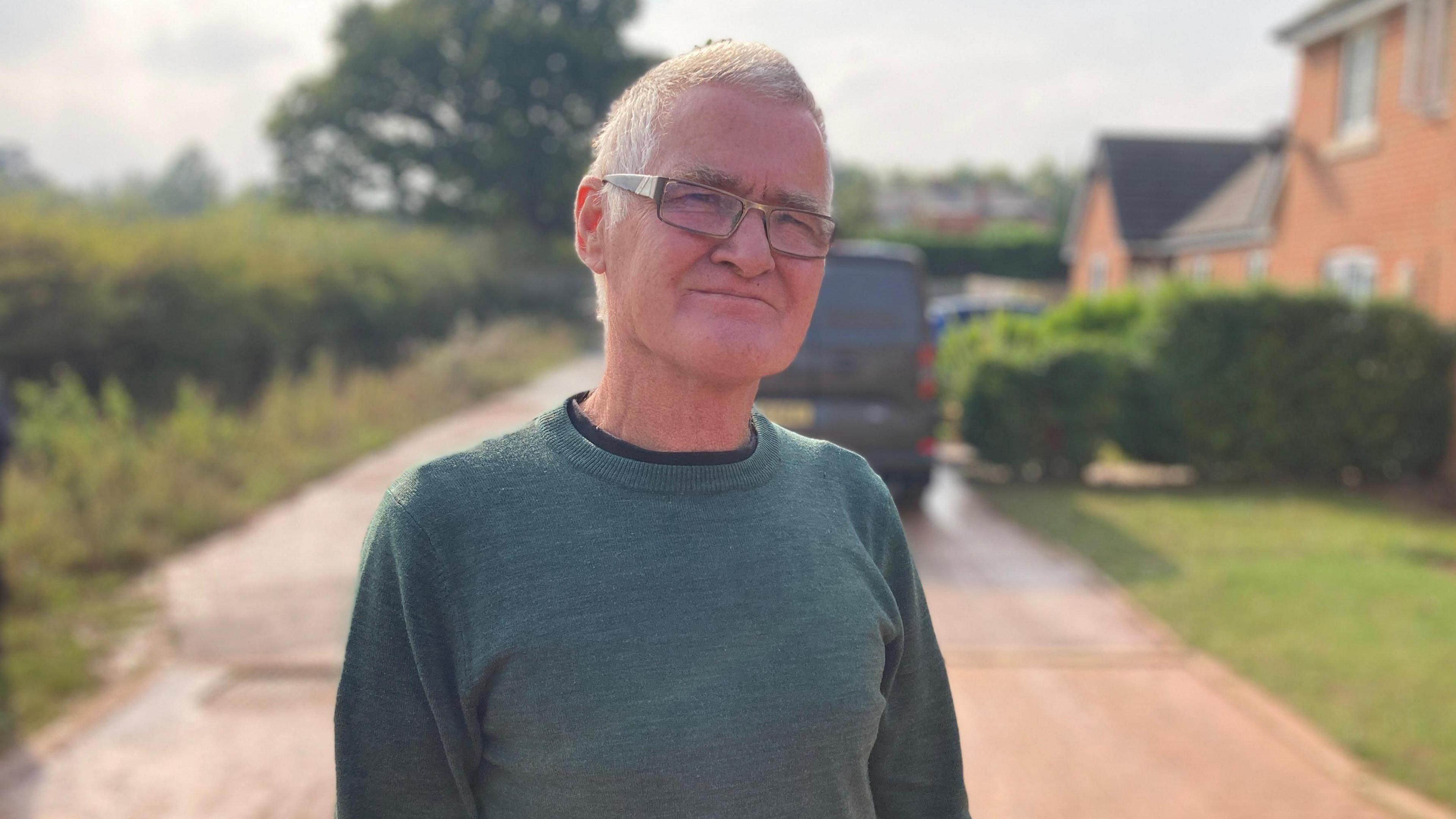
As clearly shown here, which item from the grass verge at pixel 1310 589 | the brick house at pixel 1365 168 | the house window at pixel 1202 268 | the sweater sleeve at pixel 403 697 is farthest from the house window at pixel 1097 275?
A: the sweater sleeve at pixel 403 697

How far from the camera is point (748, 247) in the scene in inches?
54.9

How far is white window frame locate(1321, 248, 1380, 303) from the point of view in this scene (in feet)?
44.5

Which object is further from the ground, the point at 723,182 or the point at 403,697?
the point at 723,182

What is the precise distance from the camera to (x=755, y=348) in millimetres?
1430

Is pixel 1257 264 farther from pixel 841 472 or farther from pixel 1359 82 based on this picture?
pixel 841 472

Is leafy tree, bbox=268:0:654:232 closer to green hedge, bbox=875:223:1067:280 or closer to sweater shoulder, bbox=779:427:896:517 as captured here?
green hedge, bbox=875:223:1067:280

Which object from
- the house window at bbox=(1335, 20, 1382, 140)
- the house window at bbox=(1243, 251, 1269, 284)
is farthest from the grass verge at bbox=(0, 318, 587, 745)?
the house window at bbox=(1243, 251, 1269, 284)

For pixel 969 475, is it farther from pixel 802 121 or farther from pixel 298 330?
pixel 802 121

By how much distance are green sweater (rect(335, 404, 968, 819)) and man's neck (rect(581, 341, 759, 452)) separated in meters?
0.05

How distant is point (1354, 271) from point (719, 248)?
1508cm

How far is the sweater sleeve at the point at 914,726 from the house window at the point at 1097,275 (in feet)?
90.2

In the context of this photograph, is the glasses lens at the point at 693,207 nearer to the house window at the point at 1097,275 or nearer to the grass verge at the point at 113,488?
the grass verge at the point at 113,488

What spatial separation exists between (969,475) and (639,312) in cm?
1081

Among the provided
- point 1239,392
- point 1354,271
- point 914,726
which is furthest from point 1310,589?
point 1354,271
